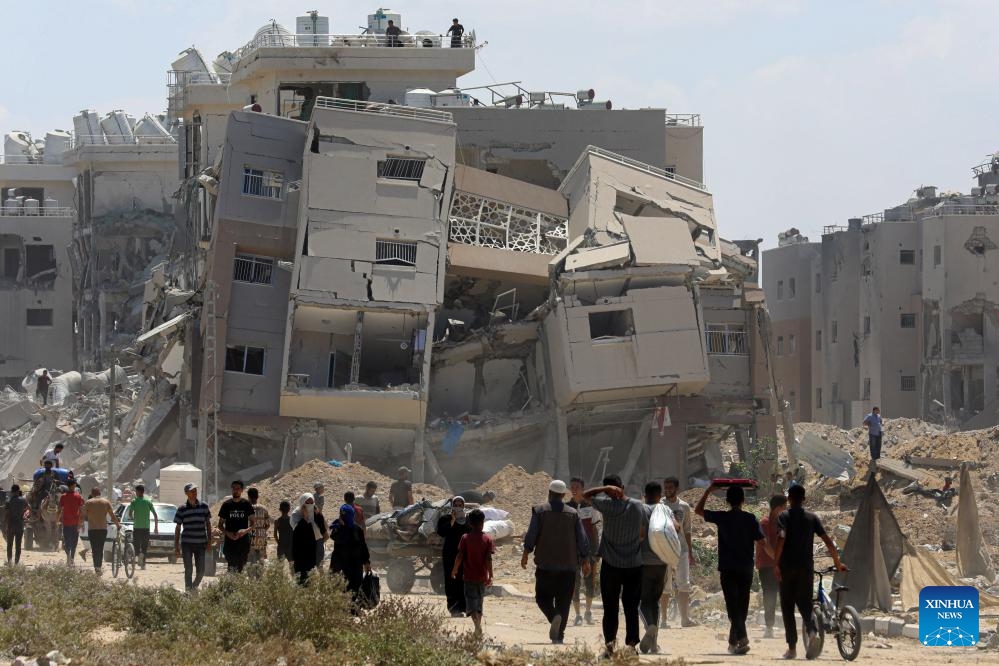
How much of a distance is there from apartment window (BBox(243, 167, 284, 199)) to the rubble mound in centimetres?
1060

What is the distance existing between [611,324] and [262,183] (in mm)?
9139

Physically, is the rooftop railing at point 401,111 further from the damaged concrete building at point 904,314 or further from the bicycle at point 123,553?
the damaged concrete building at point 904,314

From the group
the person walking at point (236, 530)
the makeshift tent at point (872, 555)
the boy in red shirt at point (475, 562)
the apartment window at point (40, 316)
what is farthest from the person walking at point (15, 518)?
the apartment window at point (40, 316)

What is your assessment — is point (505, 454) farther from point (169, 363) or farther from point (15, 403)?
point (15, 403)

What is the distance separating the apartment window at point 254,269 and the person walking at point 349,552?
26.6 metres

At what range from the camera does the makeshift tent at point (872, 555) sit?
22062 mm

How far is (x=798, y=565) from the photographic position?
53.5 ft

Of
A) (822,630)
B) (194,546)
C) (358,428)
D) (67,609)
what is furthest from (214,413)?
(822,630)

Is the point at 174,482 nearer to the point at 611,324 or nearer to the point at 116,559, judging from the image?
the point at 116,559

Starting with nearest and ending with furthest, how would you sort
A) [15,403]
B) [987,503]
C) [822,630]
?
[822,630] → [987,503] → [15,403]

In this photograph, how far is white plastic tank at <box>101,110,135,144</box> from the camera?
85312 millimetres

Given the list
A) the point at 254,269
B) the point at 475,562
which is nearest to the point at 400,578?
the point at 475,562

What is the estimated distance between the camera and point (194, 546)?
845 inches

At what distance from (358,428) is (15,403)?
26.8 metres
